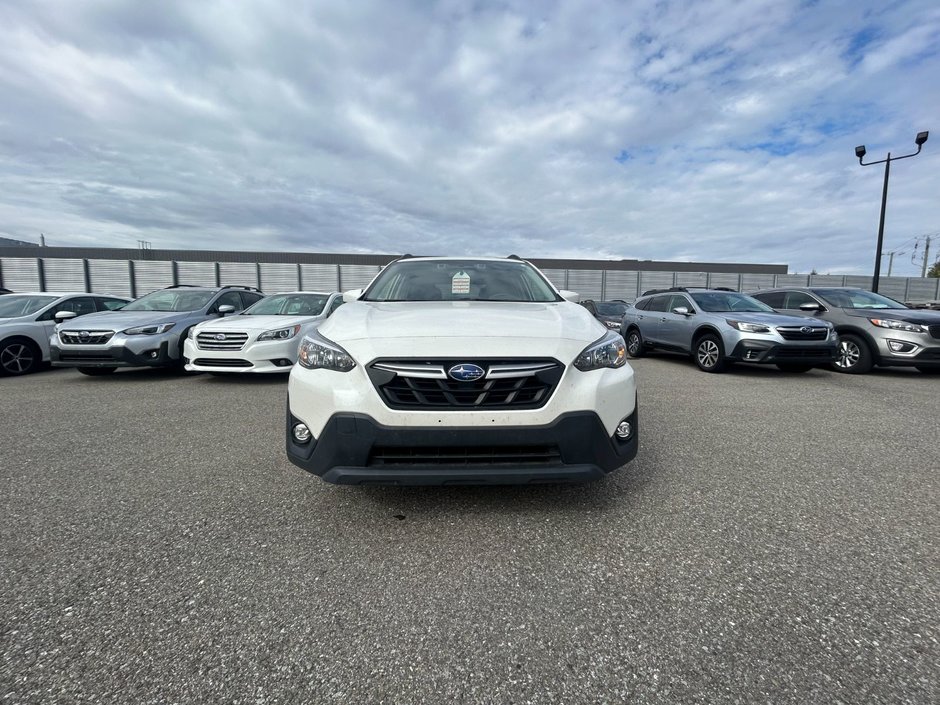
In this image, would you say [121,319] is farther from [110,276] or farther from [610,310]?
[110,276]

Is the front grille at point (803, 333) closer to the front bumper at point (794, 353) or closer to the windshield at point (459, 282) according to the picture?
the front bumper at point (794, 353)

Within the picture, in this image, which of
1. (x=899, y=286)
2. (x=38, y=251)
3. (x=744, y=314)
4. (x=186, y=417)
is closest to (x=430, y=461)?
(x=186, y=417)

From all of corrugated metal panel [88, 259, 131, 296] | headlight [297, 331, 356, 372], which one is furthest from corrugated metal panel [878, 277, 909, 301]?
corrugated metal panel [88, 259, 131, 296]

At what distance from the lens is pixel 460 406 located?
Answer: 2219 millimetres

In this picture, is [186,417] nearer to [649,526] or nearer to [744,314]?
[649,526]

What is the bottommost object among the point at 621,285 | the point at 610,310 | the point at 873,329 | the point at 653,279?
the point at 873,329

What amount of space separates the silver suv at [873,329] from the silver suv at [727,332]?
50cm

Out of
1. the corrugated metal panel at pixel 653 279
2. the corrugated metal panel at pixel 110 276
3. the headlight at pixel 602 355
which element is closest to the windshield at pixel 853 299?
the headlight at pixel 602 355

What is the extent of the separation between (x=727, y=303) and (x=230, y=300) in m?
9.24

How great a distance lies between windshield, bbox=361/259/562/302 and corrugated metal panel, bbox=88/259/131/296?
23.2 m

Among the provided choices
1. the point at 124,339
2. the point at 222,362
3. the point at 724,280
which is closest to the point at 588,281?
the point at 724,280

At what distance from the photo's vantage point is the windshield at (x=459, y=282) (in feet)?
11.9

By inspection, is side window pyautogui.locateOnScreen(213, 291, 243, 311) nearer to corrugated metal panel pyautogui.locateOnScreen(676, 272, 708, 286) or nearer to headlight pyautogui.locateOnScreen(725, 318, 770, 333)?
headlight pyautogui.locateOnScreen(725, 318, 770, 333)

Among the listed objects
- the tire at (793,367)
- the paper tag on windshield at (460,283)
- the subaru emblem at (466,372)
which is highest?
the paper tag on windshield at (460,283)
